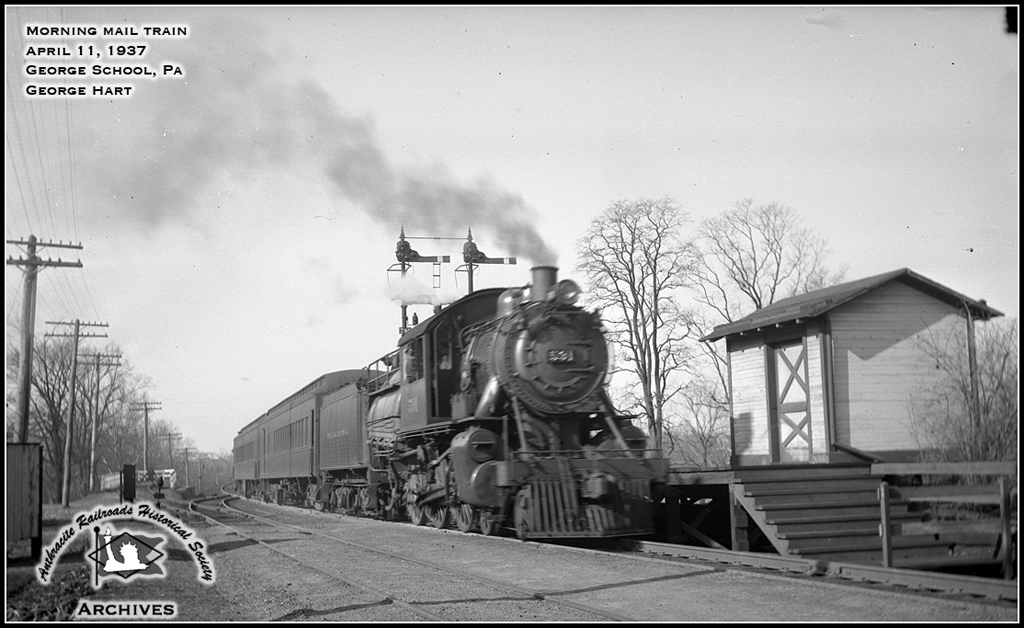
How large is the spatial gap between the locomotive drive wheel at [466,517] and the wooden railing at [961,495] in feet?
23.9

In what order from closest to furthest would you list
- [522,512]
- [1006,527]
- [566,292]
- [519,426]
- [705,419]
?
[1006,527] → [522,512] → [519,426] → [566,292] → [705,419]

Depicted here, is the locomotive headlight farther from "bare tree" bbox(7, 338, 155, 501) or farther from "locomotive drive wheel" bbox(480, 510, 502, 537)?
"bare tree" bbox(7, 338, 155, 501)

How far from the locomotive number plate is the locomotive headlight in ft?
2.59

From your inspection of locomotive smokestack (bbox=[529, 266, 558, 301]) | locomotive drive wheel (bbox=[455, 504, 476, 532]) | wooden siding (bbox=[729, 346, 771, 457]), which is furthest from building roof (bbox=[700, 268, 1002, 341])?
locomotive drive wheel (bbox=[455, 504, 476, 532])

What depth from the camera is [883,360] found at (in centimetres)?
1525

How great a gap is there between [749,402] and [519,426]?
19.7 ft

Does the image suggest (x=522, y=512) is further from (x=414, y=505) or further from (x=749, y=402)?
(x=749, y=402)

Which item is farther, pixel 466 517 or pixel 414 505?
pixel 414 505

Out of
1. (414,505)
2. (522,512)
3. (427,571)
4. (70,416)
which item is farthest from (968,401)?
(70,416)

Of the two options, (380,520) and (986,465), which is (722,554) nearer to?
(986,465)

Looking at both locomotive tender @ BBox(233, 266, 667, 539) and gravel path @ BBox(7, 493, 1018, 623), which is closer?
gravel path @ BBox(7, 493, 1018, 623)

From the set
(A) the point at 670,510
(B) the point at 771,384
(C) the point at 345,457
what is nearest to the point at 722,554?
(A) the point at 670,510

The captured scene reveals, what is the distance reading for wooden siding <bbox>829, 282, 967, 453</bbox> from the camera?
15.0 meters

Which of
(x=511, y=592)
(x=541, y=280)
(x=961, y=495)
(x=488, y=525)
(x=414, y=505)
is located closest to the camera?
(x=511, y=592)
